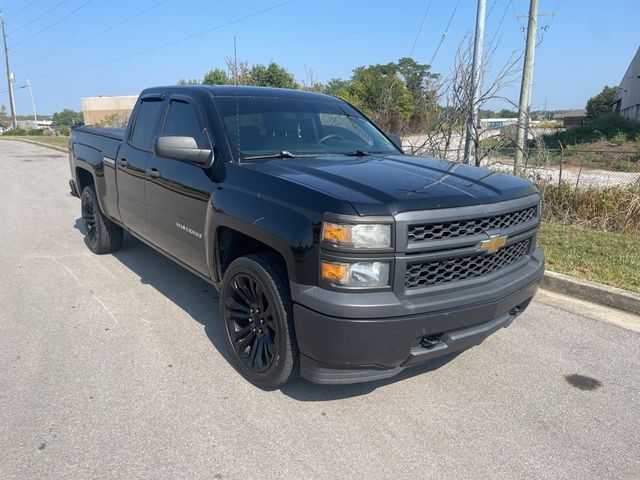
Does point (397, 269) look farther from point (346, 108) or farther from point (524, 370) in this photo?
point (346, 108)

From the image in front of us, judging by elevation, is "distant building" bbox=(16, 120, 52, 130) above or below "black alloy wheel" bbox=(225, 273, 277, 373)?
below

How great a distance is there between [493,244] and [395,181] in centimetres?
67

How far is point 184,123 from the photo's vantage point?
4.14m

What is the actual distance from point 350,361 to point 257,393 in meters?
0.85

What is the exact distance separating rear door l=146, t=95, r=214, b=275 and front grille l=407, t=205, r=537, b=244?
5.08ft

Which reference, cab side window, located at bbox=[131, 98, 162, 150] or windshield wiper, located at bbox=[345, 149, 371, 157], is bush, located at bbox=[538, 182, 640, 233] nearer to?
windshield wiper, located at bbox=[345, 149, 371, 157]

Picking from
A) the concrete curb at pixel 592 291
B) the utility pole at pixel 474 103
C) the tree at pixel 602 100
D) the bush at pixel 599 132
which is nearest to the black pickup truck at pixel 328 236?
the concrete curb at pixel 592 291

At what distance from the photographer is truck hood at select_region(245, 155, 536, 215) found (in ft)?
8.71

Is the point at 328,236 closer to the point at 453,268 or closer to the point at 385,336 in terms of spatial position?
the point at 385,336

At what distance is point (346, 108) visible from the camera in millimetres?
4770

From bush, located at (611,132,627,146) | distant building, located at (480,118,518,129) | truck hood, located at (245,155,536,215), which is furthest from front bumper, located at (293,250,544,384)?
bush, located at (611,132,627,146)

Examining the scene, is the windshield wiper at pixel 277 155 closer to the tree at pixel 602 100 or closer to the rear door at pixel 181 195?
the rear door at pixel 181 195

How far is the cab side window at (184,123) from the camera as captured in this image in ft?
12.6

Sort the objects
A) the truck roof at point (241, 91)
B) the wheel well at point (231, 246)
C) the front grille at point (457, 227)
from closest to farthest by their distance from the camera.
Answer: the front grille at point (457, 227)
the wheel well at point (231, 246)
the truck roof at point (241, 91)
